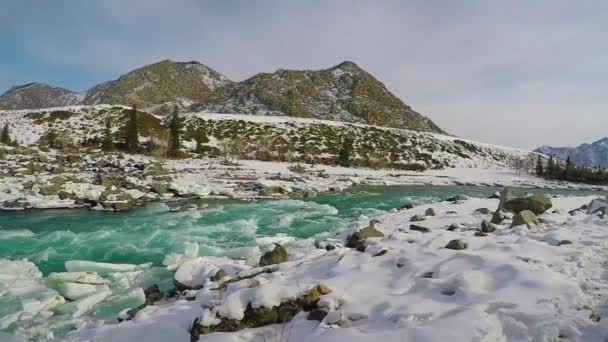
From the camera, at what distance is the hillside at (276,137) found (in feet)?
243

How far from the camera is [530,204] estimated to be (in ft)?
41.5

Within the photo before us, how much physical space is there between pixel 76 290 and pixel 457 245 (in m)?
9.22

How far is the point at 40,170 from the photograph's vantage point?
1300 inches

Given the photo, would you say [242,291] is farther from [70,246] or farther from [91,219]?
[91,219]

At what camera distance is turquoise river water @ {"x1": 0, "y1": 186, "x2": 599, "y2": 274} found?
13812mm

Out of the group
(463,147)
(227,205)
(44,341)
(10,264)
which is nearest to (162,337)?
(44,341)

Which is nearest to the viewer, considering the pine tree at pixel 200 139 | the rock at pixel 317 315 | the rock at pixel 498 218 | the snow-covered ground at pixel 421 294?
the snow-covered ground at pixel 421 294

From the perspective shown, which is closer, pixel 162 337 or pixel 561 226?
pixel 162 337

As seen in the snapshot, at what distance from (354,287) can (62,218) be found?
1933 centimetres

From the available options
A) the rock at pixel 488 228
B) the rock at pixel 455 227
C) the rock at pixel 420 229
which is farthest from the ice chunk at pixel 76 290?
the rock at pixel 488 228

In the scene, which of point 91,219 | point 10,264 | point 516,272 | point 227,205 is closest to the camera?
point 516,272

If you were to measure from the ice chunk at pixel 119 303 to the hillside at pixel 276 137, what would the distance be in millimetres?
60155

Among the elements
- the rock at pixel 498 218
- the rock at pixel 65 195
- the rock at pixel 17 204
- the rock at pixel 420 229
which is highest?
the rock at pixel 498 218

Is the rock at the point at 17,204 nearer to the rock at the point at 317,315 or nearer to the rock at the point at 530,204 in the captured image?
the rock at the point at 317,315
